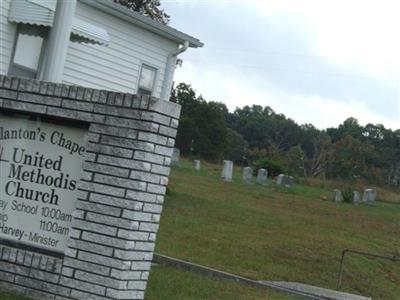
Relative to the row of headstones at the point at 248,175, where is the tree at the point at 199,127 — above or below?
above

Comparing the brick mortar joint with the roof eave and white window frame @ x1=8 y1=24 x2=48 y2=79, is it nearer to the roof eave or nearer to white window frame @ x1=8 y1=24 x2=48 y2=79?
white window frame @ x1=8 y1=24 x2=48 y2=79

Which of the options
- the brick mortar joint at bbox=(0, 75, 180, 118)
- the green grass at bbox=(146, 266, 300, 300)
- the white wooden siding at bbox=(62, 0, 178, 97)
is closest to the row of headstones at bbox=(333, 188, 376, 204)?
the white wooden siding at bbox=(62, 0, 178, 97)

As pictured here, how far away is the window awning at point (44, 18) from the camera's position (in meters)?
13.0

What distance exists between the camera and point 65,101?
600 centimetres

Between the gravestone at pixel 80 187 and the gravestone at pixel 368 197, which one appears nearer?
the gravestone at pixel 80 187

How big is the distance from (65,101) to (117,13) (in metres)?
9.77

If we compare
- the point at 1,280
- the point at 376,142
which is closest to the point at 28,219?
the point at 1,280

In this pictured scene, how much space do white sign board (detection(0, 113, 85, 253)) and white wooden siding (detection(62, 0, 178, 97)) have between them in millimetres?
8564

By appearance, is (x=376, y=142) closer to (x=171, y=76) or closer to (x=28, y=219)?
(x=171, y=76)

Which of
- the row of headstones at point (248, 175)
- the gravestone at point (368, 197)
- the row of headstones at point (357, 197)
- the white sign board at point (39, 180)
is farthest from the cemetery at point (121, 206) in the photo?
the gravestone at point (368, 197)

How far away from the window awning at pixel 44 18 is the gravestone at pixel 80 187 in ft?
22.8

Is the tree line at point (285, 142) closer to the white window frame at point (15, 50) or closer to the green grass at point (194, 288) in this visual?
the white window frame at point (15, 50)

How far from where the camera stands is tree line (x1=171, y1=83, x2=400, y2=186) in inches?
2407

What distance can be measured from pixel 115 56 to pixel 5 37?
10.1ft
